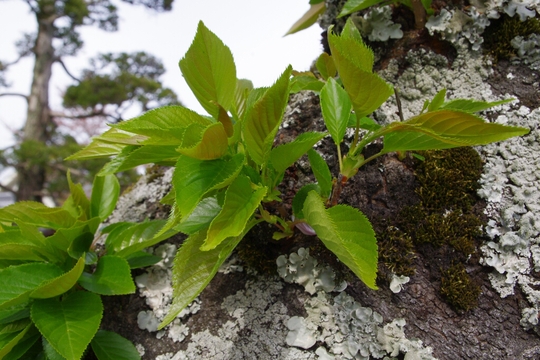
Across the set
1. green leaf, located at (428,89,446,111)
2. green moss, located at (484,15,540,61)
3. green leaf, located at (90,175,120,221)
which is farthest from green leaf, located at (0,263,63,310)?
green moss, located at (484,15,540,61)

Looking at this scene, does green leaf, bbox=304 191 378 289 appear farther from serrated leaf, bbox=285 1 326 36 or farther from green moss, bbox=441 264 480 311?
serrated leaf, bbox=285 1 326 36

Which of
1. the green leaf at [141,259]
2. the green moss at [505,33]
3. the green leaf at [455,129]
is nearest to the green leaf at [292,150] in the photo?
the green leaf at [455,129]

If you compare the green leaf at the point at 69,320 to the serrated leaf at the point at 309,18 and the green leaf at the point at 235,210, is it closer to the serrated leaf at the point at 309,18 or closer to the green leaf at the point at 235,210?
the green leaf at the point at 235,210

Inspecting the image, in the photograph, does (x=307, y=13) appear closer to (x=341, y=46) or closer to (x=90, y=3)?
(x=341, y=46)

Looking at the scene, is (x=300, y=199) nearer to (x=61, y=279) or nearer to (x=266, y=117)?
(x=266, y=117)

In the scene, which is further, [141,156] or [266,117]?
[141,156]

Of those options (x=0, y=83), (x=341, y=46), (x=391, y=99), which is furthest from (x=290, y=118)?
(x=0, y=83)

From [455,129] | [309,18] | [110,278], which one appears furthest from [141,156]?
[309,18]
